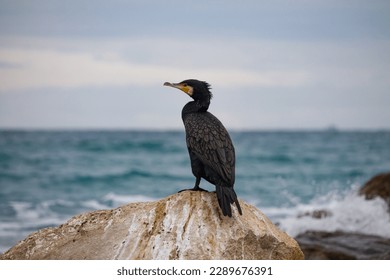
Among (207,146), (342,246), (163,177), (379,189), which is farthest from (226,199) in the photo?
(163,177)

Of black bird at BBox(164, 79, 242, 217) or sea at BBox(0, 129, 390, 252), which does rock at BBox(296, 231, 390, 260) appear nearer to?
sea at BBox(0, 129, 390, 252)

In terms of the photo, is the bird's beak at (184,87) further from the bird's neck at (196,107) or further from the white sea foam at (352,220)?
the white sea foam at (352,220)

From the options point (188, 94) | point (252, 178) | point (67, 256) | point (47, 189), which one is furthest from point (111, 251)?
point (252, 178)

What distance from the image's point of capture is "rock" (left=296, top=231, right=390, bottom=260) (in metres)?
8.62

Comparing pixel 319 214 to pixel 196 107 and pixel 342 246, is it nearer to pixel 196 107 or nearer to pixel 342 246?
pixel 342 246

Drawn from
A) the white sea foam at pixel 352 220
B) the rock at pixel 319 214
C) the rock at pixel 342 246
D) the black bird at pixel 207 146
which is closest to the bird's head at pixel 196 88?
the black bird at pixel 207 146

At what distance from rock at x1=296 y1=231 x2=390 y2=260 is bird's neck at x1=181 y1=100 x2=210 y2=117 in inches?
133

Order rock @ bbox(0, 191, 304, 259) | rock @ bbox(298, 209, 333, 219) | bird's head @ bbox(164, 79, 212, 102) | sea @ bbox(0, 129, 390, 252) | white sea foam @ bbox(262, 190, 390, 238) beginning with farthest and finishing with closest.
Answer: sea @ bbox(0, 129, 390, 252) → rock @ bbox(298, 209, 333, 219) → white sea foam @ bbox(262, 190, 390, 238) → bird's head @ bbox(164, 79, 212, 102) → rock @ bbox(0, 191, 304, 259)

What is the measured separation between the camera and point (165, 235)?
546 cm

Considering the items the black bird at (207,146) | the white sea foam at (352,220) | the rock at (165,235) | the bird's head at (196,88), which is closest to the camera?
the rock at (165,235)

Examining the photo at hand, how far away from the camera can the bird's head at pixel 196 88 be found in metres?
6.08

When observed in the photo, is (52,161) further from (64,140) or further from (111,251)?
(111,251)

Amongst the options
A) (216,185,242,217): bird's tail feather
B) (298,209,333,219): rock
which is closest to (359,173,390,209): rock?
(298,209,333,219): rock

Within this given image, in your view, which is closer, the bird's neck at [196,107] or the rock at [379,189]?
the bird's neck at [196,107]
